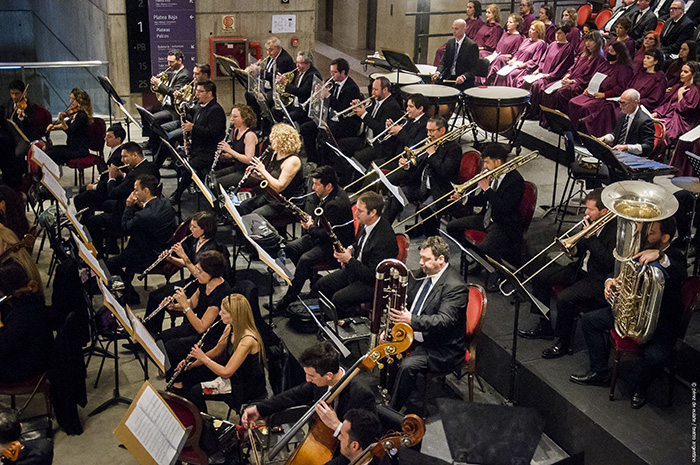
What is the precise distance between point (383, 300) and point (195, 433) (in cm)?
136

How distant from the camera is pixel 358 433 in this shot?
384 centimetres

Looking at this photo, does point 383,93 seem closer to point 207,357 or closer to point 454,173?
point 454,173

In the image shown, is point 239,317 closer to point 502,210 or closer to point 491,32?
point 502,210

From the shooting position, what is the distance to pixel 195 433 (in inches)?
165

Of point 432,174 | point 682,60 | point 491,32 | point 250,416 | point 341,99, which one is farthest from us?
point 491,32

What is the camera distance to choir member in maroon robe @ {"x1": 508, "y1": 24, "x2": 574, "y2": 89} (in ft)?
31.8

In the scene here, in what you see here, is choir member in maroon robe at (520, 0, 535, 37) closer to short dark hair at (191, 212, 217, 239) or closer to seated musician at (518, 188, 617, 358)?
seated musician at (518, 188, 617, 358)

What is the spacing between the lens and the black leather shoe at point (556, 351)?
17.4ft

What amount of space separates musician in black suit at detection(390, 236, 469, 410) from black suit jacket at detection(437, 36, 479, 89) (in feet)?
17.2

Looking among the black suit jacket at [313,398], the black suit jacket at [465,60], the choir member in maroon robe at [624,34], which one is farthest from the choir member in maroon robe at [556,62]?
the black suit jacket at [313,398]

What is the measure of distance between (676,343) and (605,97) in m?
4.52

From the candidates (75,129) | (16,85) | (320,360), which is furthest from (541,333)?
(16,85)

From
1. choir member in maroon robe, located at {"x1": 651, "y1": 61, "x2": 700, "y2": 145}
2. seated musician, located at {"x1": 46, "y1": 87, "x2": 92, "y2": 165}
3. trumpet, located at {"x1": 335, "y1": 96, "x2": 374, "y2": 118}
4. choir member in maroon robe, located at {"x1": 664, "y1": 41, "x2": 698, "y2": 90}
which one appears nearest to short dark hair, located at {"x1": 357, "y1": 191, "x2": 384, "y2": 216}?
trumpet, located at {"x1": 335, "y1": 96, "x2": 374, "y2": 118}

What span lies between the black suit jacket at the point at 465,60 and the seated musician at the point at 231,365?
5803mm
